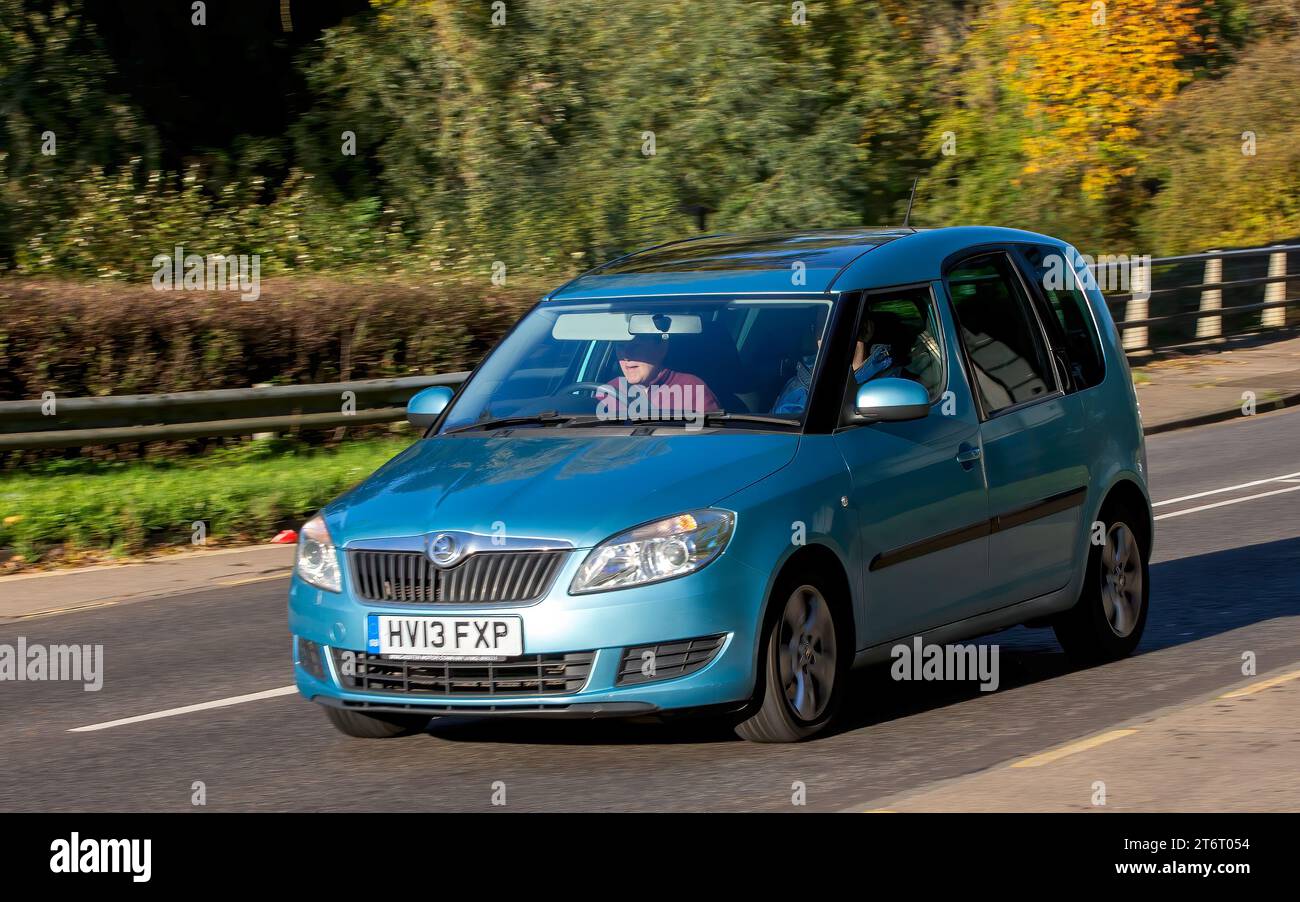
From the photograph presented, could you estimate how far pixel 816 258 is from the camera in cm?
794

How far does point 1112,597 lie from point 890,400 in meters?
2.16

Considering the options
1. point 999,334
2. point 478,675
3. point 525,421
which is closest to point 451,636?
point 478,675

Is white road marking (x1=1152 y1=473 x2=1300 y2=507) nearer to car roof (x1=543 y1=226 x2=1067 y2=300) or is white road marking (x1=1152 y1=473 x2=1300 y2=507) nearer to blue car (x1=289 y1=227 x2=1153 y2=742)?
blue car (x1=289 y1=227 x2=1153 y2=742)

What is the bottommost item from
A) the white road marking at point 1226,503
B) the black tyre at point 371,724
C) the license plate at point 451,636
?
the white road marking at point 1226,503

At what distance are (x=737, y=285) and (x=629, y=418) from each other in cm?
78

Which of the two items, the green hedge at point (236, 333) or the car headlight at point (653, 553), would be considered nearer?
the car headlight at point (653, 553)

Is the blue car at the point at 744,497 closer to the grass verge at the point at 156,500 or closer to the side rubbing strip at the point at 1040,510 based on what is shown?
the side rubbing strip at the point at 1040,510

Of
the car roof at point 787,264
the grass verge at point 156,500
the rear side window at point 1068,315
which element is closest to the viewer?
the car roof at point 787,264

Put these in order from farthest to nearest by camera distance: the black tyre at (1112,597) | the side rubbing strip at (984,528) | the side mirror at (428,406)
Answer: the black tyre at (1112,597) < the side mirror at (428,406) < the side rubbing strip at (984,528)

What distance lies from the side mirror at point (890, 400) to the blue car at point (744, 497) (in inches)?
0.5

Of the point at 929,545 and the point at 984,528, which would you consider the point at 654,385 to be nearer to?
the point at 929,545

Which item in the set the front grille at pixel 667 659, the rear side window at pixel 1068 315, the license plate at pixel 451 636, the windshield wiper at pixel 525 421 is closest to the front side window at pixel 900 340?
the rear side window at pixel 1068 315

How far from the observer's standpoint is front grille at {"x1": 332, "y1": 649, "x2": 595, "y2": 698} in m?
6.54

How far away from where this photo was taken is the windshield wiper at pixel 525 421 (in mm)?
7484
